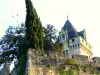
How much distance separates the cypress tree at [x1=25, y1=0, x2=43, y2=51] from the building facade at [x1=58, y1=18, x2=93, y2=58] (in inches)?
796

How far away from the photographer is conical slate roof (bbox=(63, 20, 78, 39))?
47.4 m

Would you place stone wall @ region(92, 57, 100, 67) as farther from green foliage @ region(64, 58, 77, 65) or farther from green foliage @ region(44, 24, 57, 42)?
green foliage @ region(44, 24, 57, 42)

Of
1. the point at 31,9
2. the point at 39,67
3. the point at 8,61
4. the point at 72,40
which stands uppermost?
the point at 72,40

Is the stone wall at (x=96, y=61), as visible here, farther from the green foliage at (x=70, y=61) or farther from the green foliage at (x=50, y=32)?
the green foliage at (x=50, y=32)

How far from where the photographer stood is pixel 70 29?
4819 centimetres

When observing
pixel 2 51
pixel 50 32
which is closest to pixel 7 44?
pixel 2 51

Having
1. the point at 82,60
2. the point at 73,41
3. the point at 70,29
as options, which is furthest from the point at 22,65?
the point at 70,29

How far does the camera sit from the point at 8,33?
115ft

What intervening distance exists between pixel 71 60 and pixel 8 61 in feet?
31.0

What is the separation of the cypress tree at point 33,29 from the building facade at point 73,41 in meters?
20.2

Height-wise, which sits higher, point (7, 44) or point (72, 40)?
point (72, 40)

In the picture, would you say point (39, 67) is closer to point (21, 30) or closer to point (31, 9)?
point (31, 9)

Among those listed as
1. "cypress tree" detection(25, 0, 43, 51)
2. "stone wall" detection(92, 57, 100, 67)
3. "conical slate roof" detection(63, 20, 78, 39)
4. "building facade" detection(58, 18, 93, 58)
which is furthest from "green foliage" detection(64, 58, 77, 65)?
"conical slate roof" detection(63, 20, 78, 39)

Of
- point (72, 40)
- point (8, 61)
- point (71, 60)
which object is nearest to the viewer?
point (71, 60)
